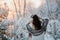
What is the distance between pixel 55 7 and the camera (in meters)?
8.00

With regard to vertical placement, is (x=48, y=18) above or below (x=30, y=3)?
below

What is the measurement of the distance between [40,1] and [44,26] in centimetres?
91

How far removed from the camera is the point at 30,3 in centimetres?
817

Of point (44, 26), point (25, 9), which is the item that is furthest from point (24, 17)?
point (44, 26)

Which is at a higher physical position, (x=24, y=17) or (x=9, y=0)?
(x=9, y=0)

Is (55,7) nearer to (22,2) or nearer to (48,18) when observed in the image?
(48,18)

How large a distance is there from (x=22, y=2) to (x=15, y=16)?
22.4 inches

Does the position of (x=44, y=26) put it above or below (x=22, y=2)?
below

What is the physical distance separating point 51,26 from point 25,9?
112cm

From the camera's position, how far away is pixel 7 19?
8.16 m

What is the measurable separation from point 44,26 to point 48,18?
32 centimetres

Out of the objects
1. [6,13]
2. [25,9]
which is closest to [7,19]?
[6,13]

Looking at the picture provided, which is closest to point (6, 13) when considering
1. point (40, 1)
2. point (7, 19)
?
point (7, 19)

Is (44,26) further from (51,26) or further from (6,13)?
(6,13)
